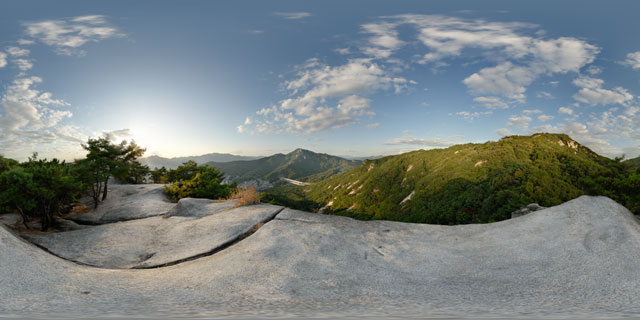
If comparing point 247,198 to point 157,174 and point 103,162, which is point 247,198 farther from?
point 157,174

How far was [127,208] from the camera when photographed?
55.8 ft

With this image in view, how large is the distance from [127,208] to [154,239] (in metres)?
6.87

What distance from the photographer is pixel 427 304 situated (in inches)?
238

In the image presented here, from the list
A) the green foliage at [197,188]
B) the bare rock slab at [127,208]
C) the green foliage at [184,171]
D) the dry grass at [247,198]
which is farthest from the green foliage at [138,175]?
the dry grass at [247,198]

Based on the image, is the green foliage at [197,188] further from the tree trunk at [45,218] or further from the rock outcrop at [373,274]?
the rock outcrop at [373,274]

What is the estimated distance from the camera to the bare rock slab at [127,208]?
1590 cm

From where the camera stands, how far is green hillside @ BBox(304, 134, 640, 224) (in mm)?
84000

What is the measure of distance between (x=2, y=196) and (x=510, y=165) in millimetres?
130793

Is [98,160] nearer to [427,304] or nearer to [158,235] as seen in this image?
[158,235]

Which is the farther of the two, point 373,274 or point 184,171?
point 184,171

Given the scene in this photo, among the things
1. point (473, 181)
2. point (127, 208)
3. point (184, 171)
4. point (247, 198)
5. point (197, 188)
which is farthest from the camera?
point (473, 181)

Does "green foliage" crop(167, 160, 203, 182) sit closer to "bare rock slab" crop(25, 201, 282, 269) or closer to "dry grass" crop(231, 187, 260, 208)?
"bare rock slab" crop(25, 201, 282, 269)

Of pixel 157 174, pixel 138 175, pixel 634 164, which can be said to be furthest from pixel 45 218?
pixel 634 164

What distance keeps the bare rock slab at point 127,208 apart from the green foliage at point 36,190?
1998mm
